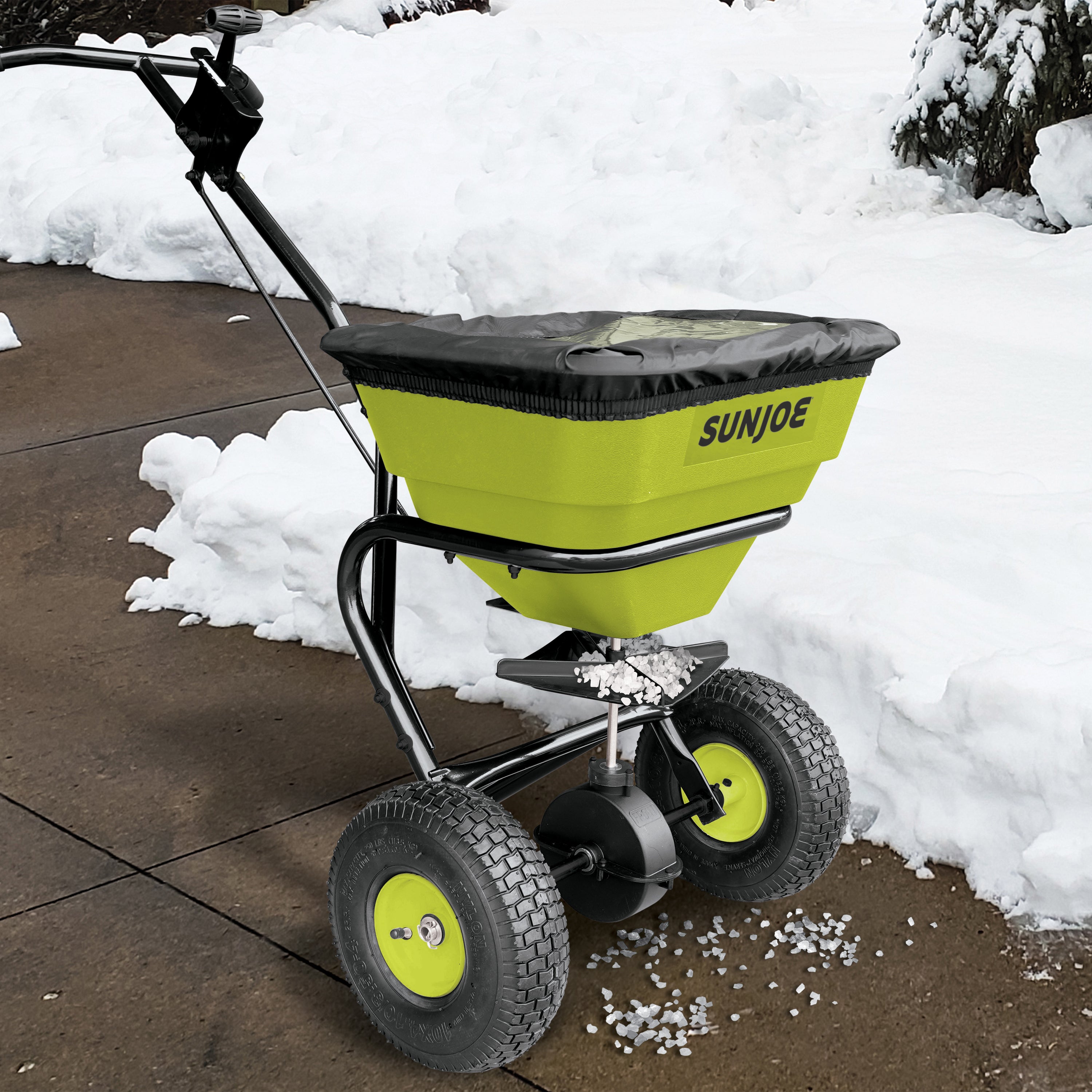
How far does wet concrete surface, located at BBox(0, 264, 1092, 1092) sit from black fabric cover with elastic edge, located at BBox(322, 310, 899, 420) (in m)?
0.95

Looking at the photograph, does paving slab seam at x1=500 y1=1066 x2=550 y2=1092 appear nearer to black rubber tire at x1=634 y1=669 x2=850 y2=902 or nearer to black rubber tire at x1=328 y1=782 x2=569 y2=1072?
black rubber tire at x1=328 y1=782 x2=569 y2=1072

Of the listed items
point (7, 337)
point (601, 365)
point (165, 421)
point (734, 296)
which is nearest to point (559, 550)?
point (601, 365)

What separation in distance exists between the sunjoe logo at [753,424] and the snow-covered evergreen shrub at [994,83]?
3.59m

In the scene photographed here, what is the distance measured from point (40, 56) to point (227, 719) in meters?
1.43

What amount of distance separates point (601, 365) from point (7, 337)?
191 inches

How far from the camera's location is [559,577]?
1.78m

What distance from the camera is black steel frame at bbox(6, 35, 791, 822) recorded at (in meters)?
1.95

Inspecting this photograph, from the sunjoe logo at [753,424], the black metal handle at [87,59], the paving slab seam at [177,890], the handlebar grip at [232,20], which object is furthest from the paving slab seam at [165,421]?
the sunjoe logo at [753,424]

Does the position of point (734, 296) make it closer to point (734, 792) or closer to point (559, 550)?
point (734, 792)

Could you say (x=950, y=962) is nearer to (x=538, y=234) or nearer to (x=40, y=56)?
(x=40, y=56)

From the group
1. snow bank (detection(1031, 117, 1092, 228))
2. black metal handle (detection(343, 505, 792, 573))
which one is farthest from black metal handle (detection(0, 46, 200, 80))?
snow bank (detection(1031, 117, 1092, 228))

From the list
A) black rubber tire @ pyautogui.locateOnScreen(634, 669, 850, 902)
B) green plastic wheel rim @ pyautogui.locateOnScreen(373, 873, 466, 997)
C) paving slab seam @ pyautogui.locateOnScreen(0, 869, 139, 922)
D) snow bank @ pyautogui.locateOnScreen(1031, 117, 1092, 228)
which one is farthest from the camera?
snow bank @ pyautogui.locateOnScreen(1031, 117, 1092, 228)

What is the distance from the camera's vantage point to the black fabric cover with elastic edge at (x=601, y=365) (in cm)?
154

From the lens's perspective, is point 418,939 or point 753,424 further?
point 418,939
